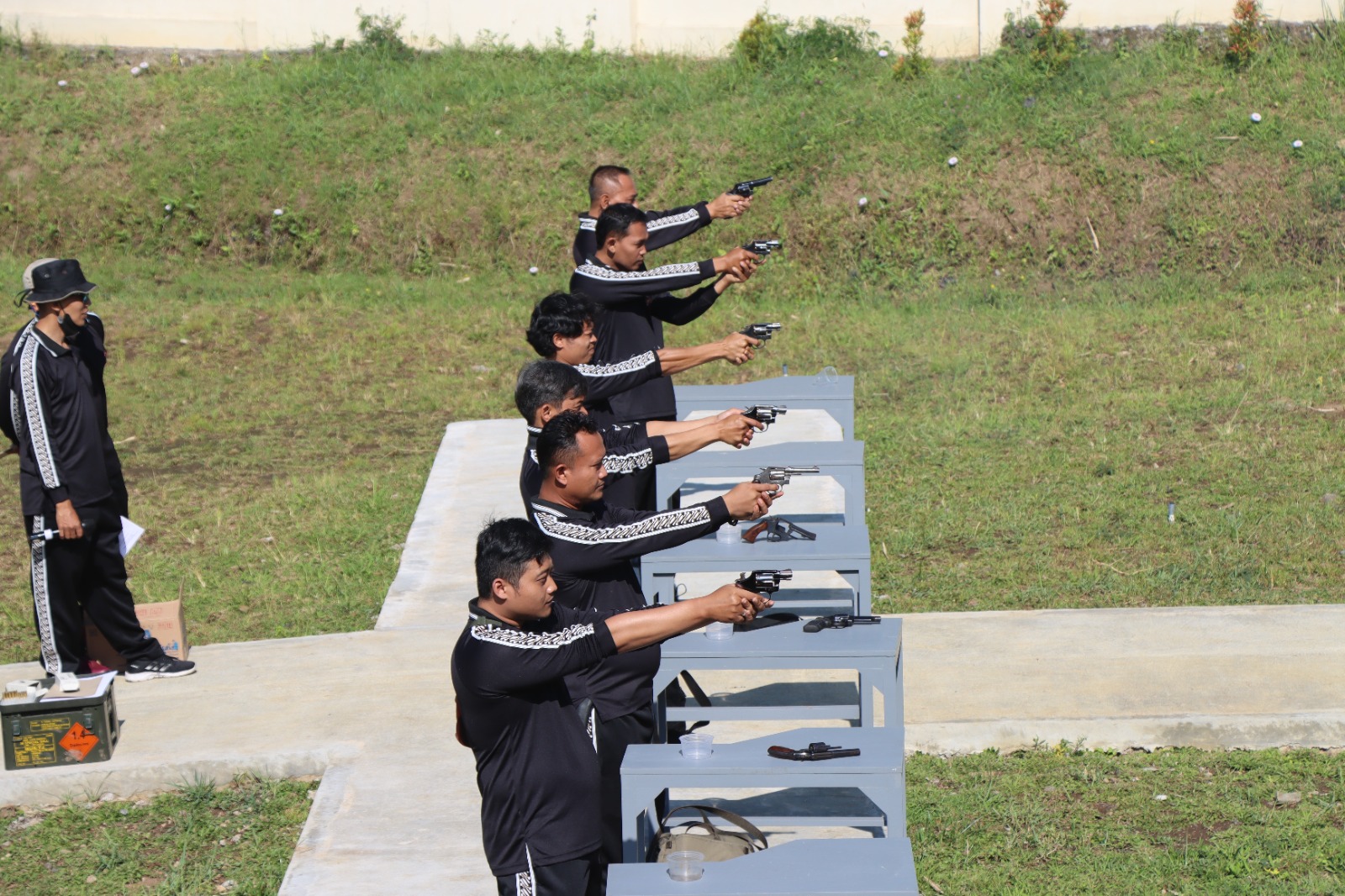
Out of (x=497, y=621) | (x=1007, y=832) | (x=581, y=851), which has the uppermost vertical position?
(x=497, y=621)

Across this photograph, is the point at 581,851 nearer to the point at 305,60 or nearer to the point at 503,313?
the point at 503,313

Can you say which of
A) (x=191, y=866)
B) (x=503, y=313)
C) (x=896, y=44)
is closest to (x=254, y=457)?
(x=503, y=313)

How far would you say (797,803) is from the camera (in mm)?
5652

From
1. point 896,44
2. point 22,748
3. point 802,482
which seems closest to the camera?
point 22,748

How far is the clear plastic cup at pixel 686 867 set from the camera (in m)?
3.51

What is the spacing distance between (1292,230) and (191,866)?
13.4 m

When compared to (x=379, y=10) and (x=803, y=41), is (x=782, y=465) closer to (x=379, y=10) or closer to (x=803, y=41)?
(x=803, y=41)

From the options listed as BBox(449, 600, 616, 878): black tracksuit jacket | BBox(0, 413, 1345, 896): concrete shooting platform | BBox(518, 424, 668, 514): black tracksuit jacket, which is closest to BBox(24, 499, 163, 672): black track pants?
BBox(0, 413, 1345, 896): concrete shooting platform

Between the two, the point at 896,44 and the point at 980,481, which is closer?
the point at 980,481

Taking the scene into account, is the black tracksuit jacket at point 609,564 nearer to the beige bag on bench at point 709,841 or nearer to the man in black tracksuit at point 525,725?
the beige bag on bench at point 709,841

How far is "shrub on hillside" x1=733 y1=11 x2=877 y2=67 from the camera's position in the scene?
18.1 m

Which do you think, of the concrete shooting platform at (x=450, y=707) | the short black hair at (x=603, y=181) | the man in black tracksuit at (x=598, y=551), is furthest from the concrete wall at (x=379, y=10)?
the man in black tracksuit at (x=598, y=551)

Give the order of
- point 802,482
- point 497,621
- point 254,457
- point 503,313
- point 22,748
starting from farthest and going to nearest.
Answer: point 503,313
point 254,457
point 802,482
point 22,748
point 497,621

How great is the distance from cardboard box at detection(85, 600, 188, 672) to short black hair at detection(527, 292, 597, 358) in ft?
8.14
